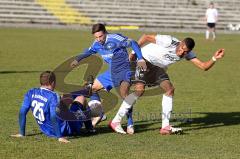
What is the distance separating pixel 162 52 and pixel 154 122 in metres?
1.53

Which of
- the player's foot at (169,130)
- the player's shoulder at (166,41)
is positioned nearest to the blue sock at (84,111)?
the player's foot at (169,130)

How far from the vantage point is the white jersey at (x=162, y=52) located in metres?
9.86

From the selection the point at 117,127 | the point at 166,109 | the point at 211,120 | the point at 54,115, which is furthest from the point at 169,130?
the point at 54,115

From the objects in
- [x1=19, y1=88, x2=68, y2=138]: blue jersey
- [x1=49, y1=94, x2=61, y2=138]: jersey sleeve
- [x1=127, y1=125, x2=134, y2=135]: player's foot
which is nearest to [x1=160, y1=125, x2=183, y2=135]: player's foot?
[x1=127, y1=125, x2=134, y2=135]: player's foot

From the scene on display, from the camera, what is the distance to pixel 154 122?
35.6ft

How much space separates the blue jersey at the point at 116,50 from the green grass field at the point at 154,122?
112cm

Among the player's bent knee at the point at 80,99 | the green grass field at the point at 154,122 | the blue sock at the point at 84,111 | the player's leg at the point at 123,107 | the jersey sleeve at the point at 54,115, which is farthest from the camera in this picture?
the player's leg at the point at 123,107

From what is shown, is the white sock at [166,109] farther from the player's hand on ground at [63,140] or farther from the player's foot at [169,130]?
the player's hand on ground at [63,140]

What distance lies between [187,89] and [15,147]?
26.2 ft

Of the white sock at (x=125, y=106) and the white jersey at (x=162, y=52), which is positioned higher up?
the white jersey at (x=162, y=52)

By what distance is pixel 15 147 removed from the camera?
26.9 ft

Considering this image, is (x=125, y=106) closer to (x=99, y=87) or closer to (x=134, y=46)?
(x=99, y=87)

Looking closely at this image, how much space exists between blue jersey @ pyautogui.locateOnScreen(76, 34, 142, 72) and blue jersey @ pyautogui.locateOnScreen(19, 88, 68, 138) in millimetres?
1516

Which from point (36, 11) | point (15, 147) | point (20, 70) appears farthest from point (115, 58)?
point (36, 11)
